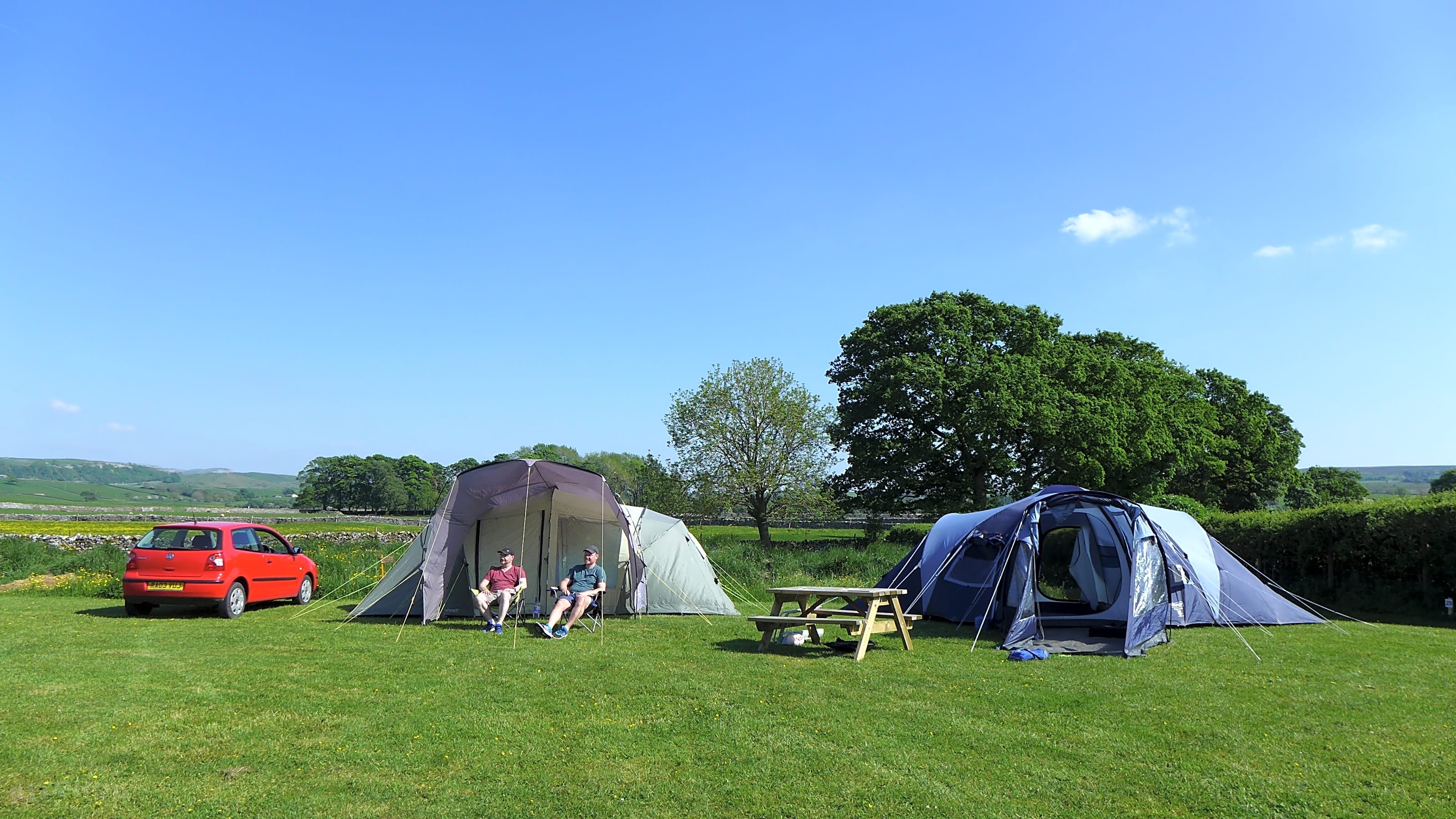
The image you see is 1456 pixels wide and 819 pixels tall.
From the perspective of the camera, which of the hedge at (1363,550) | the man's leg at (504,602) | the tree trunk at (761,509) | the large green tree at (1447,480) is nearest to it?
the man's leg at (504,602)

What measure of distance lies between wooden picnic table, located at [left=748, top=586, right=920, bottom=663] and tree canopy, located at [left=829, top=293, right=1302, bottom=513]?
18.9m

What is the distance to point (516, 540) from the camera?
14500mm

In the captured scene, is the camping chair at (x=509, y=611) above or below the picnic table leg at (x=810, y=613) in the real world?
below

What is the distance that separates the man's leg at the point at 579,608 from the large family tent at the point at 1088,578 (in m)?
4.53

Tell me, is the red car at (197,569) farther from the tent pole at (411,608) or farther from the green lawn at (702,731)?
the tent pole at (411,608)

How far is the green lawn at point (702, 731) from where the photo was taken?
4.98 m

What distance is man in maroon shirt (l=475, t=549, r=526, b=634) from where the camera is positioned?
12.1 meters

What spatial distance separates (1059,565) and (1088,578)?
→ 2.35 meters

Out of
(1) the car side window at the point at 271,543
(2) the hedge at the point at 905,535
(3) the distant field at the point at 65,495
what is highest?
(1) the car side window at the point at 271,543

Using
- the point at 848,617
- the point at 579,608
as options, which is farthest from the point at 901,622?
the point at 579,608

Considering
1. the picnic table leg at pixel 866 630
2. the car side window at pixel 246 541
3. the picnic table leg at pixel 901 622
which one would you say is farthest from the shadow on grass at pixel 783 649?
the car side window at pixel 246 541

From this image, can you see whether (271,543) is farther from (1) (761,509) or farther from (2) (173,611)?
(1) (761,509)

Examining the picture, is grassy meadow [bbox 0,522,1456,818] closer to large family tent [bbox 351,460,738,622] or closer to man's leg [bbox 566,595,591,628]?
man's leg [bbox 566,595,591,628]

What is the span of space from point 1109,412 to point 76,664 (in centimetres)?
2897
